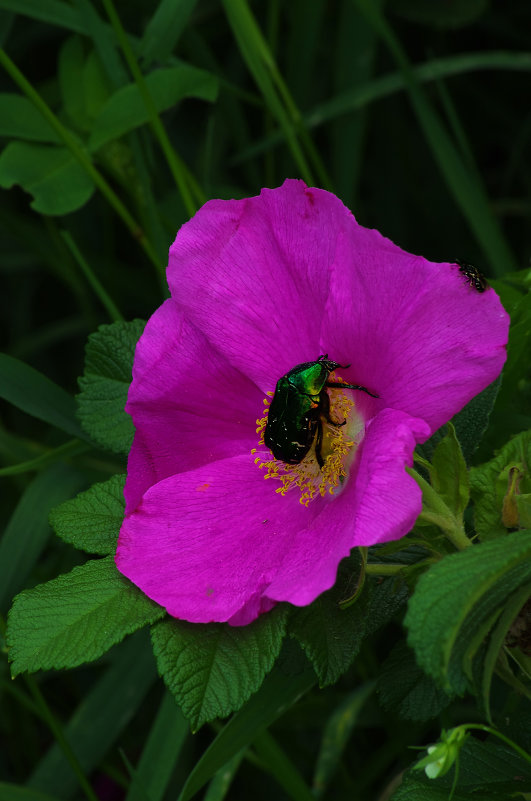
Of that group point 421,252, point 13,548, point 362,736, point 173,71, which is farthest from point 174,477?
point 421,252

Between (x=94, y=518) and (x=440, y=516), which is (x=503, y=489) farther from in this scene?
(x=94, y=518)

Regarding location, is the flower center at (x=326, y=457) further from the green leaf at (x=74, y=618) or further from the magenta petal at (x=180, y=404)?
the green leaf at (x=74, y=618)

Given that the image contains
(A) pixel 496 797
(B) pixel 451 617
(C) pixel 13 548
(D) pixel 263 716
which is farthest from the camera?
(C) pixel 13 548

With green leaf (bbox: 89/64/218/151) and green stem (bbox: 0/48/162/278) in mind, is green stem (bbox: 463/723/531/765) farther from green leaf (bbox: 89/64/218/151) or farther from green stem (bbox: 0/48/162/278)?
green leaf (bbox: 89/64/218/151)

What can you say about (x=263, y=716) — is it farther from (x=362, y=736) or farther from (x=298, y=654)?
(x=362, y=736)

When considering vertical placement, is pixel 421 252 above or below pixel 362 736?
above

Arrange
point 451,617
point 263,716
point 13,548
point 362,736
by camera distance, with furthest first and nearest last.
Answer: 1. point 362,736
2. point 13,548
3. point 263,716
4. point 451,617

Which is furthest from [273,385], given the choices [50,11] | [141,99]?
[50,11]
